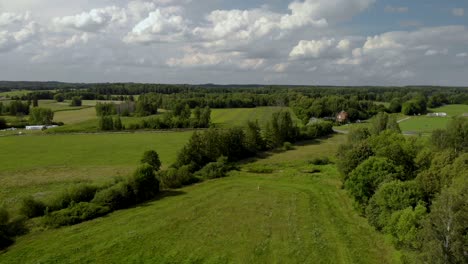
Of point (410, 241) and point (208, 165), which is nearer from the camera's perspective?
point (410, 241)

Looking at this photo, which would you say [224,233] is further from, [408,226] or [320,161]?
[320,161]

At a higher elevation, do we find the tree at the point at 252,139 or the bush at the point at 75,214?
the tree at the point at 252,139

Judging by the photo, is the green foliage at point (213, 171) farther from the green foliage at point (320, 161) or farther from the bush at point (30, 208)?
the bush at point (30, 208)

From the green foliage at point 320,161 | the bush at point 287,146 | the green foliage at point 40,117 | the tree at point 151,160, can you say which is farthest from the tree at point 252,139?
the green foliage at point 40,117

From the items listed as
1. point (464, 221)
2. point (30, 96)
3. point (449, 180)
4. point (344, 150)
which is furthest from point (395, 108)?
point (30, 96)

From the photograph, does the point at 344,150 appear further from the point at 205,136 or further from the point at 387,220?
the point at 205,136
